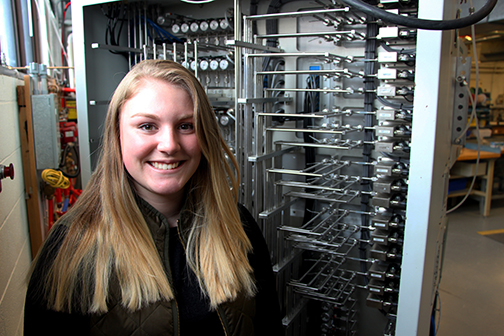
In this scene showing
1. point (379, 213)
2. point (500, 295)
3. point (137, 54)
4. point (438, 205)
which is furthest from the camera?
point (500, 295)

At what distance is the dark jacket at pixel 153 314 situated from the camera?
94 cm

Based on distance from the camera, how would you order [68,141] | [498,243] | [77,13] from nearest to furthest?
[77,13] < [68,141] < [498,243]

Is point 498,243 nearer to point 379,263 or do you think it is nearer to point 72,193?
point 379,263

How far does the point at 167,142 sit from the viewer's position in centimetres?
100

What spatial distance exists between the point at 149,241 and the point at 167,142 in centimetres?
28

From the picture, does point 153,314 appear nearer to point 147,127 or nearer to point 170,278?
point 170,278

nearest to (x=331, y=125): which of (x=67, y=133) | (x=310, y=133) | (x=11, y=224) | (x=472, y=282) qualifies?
(x=310, y=133)

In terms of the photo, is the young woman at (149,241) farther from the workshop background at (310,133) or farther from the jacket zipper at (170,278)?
the workshop background at (310,133)

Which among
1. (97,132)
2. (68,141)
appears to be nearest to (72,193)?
(68,141)

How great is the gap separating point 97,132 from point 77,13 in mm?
690

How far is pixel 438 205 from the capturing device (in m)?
1.39

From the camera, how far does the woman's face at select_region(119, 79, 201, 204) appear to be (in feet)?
3.30

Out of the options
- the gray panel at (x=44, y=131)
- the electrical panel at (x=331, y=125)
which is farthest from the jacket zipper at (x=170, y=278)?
the gray panel at (x=44, y=131)

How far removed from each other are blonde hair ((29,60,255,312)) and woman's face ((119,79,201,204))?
0.03 m
